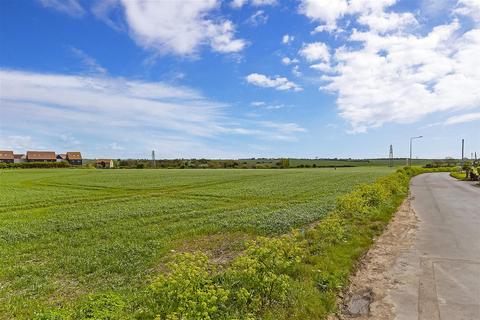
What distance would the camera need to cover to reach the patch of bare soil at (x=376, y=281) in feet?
18.7

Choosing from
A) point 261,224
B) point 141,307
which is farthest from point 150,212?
point 141,307

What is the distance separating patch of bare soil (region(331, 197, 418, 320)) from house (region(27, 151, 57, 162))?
146050 millimetres

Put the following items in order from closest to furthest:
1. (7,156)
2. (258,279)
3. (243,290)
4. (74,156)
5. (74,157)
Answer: (243,290) < (258,279) < (7,156) < (74,157) < (74,156)

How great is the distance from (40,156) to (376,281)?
155 m

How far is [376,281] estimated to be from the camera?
23.2 feet

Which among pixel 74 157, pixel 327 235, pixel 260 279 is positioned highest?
pixel 74 157

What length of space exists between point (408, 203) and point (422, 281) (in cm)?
1444

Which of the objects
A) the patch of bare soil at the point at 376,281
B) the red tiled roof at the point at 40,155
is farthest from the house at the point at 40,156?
the patch of bare soil at the point at 376,281

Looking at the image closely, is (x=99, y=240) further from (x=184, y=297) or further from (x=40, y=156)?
(x=40, y=156)

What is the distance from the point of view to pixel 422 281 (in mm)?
6910

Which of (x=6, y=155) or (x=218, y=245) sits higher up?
(x=6, y=155)

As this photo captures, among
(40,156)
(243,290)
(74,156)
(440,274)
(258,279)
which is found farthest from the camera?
(74,156)

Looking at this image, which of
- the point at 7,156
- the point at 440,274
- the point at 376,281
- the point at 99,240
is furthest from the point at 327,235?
the point at 7,156

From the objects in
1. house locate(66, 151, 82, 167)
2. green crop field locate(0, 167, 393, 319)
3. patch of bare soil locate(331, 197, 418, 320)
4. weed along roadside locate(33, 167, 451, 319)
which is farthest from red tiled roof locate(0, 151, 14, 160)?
patch of bare soil locate(331, 197, 418, 320)
